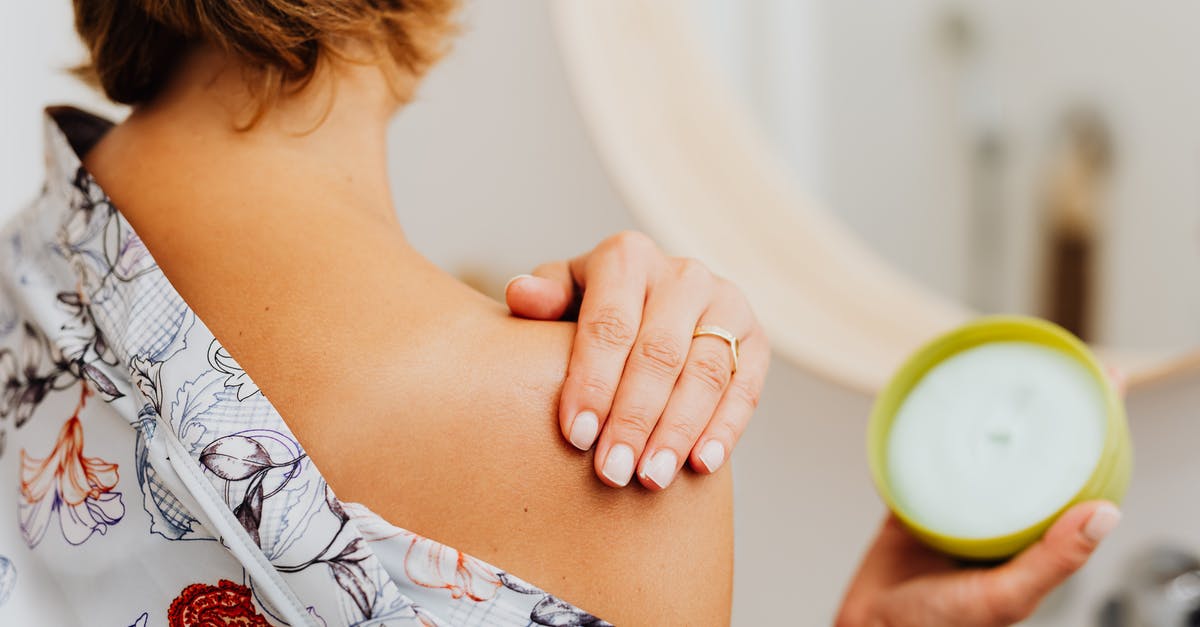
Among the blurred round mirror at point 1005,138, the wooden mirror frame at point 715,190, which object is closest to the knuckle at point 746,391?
the wooden mirror frame at point 715,190

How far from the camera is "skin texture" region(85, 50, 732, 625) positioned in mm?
536

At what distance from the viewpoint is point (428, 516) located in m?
0.53

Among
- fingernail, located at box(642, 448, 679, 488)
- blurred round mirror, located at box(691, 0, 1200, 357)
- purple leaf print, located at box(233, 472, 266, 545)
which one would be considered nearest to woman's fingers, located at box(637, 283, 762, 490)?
fingernail, located at box(642, 448, 679, 488)

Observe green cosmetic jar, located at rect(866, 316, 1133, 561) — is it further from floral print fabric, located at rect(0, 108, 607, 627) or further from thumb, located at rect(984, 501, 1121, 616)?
floral print fabric, located at rect(0, 108, 607, 627)

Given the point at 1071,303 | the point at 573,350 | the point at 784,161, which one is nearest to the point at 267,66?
the point at 573,350

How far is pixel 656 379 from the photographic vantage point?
0.58 meters

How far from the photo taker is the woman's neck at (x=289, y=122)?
0.64 meters

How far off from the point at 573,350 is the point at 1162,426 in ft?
2.41

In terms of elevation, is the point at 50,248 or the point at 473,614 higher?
the point at 50,248

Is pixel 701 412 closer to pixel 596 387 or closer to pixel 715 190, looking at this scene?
pixel 596 387

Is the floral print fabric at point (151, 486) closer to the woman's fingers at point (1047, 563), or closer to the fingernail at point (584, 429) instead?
the fingernail at point (584, 429)

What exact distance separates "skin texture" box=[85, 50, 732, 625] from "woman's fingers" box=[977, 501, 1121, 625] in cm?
27

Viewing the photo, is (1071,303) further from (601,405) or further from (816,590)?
(601,405)

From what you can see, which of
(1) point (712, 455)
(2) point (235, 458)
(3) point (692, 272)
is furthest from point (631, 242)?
(2) point (235, 458)
